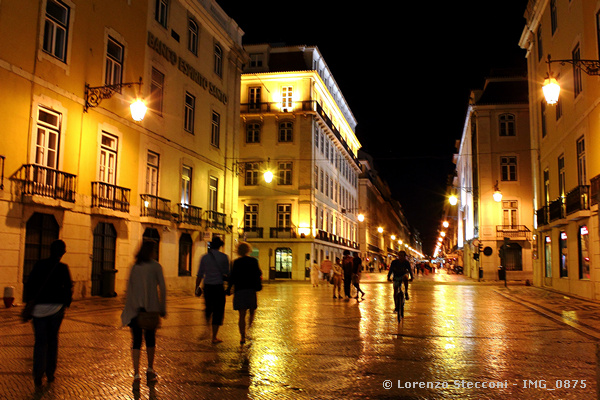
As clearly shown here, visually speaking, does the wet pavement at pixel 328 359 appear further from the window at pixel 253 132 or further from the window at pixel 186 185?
the window at pixel 253 132

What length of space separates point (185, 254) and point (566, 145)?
18.1 meters

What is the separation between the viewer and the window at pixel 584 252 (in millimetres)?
21922

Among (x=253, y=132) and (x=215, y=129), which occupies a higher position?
(x=253, y=132)

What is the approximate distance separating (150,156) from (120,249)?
467 cm

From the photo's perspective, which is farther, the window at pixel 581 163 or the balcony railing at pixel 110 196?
the window at pixel 581 163

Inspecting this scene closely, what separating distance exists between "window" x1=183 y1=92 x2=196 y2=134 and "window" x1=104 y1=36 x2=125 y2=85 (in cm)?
591

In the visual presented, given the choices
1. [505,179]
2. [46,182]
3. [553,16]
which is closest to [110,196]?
[46,182]

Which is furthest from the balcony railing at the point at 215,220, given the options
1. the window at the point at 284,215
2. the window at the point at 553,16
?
the window at the point at 553,16

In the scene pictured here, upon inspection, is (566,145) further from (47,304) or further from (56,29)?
(47,304)

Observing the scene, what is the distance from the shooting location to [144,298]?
6637mm

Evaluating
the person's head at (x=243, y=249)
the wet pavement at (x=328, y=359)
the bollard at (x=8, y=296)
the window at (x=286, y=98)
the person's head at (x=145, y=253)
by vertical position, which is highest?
the window at (x=286, y=98)

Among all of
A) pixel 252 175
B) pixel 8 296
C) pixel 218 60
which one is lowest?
pixel 8 296

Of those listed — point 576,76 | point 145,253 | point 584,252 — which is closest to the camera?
point 145,253

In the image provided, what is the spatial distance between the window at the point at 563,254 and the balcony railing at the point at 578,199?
278 centimetres
